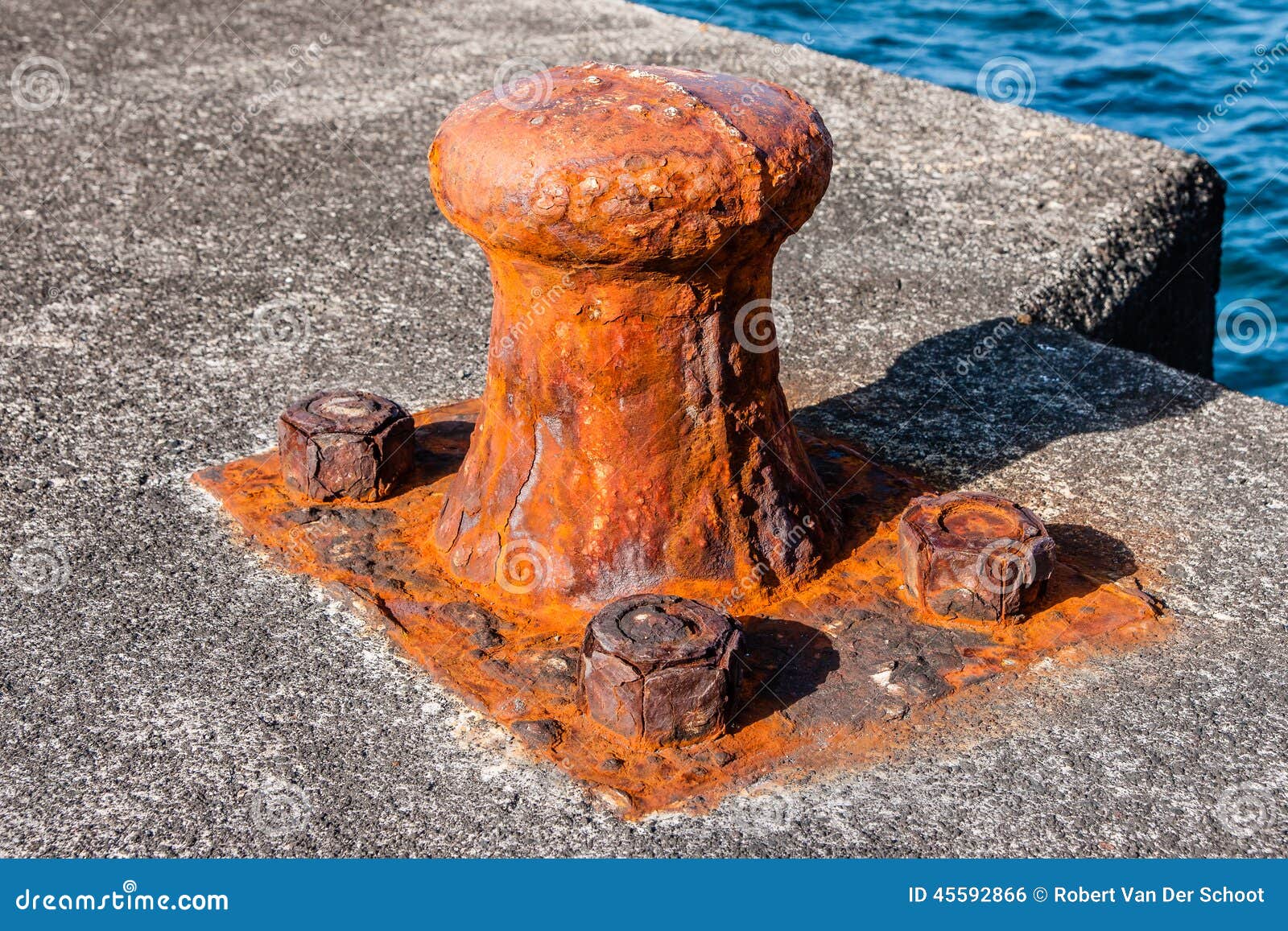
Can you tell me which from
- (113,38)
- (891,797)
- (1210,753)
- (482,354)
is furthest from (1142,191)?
(113,38)

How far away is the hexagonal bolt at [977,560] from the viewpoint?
2869 millimetres

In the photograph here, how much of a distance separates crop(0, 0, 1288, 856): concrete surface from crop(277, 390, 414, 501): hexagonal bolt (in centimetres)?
24

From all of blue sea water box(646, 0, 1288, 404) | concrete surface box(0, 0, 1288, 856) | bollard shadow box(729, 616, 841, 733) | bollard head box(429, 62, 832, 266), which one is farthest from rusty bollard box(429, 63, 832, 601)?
blue sea water box(646, 0, 1288, 404)

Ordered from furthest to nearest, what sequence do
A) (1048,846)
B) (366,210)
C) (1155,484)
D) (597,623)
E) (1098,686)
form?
(366,210)
(1155,484)
(1098,686)
(597,623)
(1048,846)

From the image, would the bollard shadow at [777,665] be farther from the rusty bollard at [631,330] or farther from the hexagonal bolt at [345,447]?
the hexagonal bolt at [345,447]

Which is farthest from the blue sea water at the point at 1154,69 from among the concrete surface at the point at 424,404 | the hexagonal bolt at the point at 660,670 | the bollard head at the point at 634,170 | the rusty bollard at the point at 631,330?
the hexagonal bolt at the point at 660,670

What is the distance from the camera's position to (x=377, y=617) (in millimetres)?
2959

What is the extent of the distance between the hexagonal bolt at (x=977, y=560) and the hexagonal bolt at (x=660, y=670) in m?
0.53

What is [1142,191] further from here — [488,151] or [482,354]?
[488,151]

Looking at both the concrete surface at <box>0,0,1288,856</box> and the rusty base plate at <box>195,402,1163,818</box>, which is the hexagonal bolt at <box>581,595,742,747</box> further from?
the concrete surface at <box>0,0,1288,856</box>

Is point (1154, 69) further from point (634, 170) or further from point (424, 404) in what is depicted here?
point (634, 170)

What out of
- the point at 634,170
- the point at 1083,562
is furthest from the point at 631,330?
the point at 1083,562

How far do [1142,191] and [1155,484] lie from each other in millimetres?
1963

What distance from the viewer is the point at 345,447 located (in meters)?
3.25
